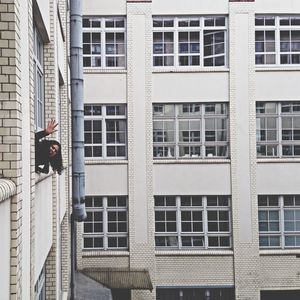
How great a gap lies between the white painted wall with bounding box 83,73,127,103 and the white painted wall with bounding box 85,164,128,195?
92.7 inches

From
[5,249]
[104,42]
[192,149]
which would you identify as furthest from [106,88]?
[5,249]

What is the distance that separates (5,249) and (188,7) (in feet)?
55.0

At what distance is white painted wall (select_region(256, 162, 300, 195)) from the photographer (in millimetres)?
20188

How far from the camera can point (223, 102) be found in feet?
67.1

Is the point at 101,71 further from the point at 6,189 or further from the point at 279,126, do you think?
the point at 6,189

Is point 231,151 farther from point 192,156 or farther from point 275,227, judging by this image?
point 275,227

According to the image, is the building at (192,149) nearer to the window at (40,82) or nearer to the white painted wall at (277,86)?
the white painted wall at (277,86)

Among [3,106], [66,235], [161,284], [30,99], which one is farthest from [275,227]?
[3,106]

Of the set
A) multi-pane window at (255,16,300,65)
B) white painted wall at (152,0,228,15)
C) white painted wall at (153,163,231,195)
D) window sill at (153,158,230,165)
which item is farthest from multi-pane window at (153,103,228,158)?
white painted wall at (152,0,228,15)

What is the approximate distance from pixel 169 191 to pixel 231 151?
2.59 meters

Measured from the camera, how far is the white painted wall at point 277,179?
2019cm

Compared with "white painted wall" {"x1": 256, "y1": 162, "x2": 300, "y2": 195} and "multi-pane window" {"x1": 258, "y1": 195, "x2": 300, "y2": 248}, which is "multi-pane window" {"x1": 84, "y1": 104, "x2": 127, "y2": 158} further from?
"multi-pane window" {"x1": 258, "y1": 195, "x2": 300, "y2": 248}

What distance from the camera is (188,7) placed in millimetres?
20234

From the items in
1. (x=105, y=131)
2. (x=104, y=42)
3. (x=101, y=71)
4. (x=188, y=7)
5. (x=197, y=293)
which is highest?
(x=188, y=7)
